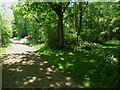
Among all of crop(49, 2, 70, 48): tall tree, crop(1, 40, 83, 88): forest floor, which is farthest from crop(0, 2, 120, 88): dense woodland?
crop(1, 40, 83, 88): forest floor

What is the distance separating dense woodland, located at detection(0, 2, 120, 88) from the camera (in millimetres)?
9934

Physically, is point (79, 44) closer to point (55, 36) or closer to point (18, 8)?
point (55, 36)

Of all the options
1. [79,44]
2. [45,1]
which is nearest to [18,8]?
[45,1]

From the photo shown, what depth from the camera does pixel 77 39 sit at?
23547 millimetres

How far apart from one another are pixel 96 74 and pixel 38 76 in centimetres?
245

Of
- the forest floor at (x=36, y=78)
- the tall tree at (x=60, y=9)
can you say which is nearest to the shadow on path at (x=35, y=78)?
the forest floor at (x=36, y=78)

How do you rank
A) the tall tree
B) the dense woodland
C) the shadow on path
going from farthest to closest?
the tall tree → the dense woodland → the shadow on path

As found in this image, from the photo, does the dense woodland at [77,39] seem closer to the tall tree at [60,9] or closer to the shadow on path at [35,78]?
the tall tree at [60,9]

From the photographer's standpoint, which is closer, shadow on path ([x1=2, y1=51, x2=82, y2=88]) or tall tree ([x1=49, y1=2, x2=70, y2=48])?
shadow on path ([x1=2, y1=51, x2=82, y2=88])

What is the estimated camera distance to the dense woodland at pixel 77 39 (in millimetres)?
9934

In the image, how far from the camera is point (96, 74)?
9914mm

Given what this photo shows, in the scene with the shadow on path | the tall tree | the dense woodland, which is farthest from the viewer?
the tall tree

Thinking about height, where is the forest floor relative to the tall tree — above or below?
below

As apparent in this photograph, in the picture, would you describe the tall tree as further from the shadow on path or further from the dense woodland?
the shadow on path
